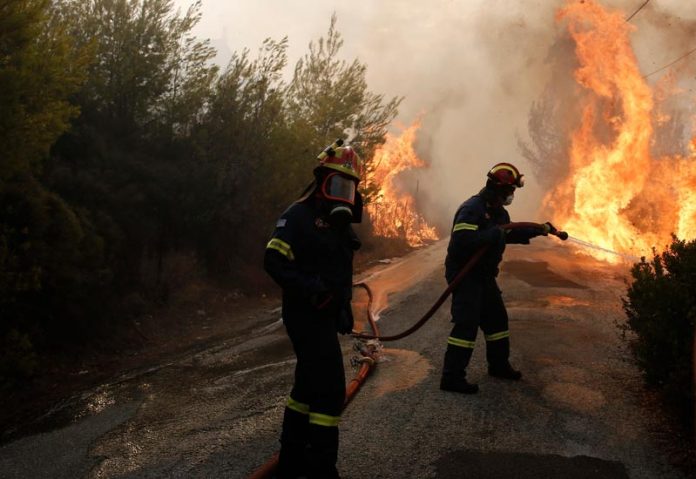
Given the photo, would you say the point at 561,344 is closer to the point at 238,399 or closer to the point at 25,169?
the point at 238,399

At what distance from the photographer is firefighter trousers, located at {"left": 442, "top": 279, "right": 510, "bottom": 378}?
195 inches

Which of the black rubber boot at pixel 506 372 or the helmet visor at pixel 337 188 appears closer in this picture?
the helmet visor at pixel 337 188

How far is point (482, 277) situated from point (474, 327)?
46 centimetres

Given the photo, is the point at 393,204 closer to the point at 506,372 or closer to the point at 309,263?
the point at 506,372

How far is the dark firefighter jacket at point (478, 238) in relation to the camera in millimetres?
4926

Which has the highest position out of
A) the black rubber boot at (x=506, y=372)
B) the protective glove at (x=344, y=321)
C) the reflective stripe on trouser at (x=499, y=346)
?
the protective glove at (x=344, y=321)

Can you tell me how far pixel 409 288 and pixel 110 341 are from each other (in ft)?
18.8

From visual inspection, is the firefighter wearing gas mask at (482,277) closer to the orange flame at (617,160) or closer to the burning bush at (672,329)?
the burning bush at (672,329)

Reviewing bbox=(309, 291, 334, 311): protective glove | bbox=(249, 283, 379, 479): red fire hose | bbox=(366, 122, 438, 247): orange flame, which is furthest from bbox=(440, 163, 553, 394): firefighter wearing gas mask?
A: bbox=(366, 122, 438, 247): orange flame

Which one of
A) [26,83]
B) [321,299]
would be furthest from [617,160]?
[321,299]

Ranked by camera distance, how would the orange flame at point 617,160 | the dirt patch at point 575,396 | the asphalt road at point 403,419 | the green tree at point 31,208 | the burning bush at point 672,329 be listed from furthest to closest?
the orange flame at point 617,160 → the green tree at point 31,208 → the dirt patch at point 575,396 → the burning bush at point 672,329 → the asphalt road at point 403,419

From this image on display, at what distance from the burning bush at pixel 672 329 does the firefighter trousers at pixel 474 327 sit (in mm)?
1134

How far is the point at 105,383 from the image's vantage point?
6859 mm

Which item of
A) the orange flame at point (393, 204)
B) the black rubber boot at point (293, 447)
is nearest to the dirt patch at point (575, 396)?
the black rubber boot at point (293, 447)
